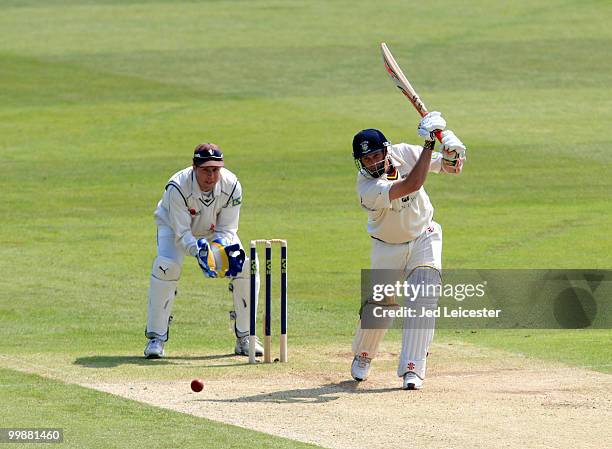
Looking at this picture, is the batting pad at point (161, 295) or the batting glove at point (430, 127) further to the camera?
the batting pad at point (161, 295)

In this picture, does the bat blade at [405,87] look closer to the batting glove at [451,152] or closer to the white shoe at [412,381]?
the batting glove at [451,152]

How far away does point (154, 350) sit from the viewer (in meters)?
11.8

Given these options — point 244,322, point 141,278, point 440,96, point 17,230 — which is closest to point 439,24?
point 440,96

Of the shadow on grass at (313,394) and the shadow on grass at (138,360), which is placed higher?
the shadow on grass at (138,360)

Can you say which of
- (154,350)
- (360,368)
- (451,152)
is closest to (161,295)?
(154,350)

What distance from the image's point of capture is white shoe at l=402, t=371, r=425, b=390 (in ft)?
33.9

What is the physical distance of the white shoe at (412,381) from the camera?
10344 millimetres

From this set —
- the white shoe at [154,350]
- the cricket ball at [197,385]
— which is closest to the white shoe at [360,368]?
the cricket ball at [197,385]

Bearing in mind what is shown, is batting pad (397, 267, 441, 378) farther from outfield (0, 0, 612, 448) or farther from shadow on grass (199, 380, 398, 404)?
outfield (0, 0, 612, 448)

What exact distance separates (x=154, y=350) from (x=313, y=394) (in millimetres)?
2031

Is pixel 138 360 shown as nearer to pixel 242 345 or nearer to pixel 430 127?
pixel 242 345

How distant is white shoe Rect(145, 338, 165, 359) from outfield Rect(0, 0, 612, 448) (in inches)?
5.8

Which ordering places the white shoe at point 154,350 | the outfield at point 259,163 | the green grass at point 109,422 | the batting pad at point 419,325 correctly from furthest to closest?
the white shoe at point 154,350, the outfield at point 259,163, the batting pad at point 419,325, the green grass at point 109,422

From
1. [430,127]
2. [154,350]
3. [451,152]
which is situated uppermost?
[430,127]
